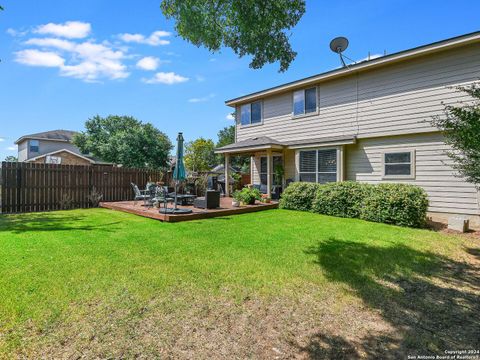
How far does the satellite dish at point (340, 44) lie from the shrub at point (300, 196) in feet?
20.4

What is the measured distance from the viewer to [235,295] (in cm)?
337

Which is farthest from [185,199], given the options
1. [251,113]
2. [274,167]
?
[251,113]

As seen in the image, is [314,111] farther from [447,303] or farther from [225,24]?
[447,303]

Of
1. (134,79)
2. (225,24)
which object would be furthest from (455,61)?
(134,79)

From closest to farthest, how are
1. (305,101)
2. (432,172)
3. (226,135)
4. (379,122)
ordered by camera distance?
1. (432,172)
2. (379,122)
3. (305,101)
4. (226,135)

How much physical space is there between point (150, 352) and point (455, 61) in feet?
37.7

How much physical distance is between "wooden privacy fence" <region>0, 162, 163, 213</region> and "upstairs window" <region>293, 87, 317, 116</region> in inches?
353

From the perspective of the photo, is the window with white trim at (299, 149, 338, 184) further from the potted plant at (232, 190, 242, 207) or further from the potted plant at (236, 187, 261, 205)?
the potted plant at (232, 190, 242, 207)

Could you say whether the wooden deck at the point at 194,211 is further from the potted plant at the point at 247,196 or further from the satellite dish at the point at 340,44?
the satellite dish at the point at 340,44

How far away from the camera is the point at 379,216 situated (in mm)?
8109

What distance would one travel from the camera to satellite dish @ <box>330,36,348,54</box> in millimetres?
11641

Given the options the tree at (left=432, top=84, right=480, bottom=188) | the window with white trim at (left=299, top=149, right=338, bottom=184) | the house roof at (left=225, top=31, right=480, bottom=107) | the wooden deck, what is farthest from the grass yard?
the house roof at (left=225, top=31, right=480, bottom=107)

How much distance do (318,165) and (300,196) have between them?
219cm

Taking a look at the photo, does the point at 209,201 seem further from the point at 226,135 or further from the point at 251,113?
the point at 226,135
